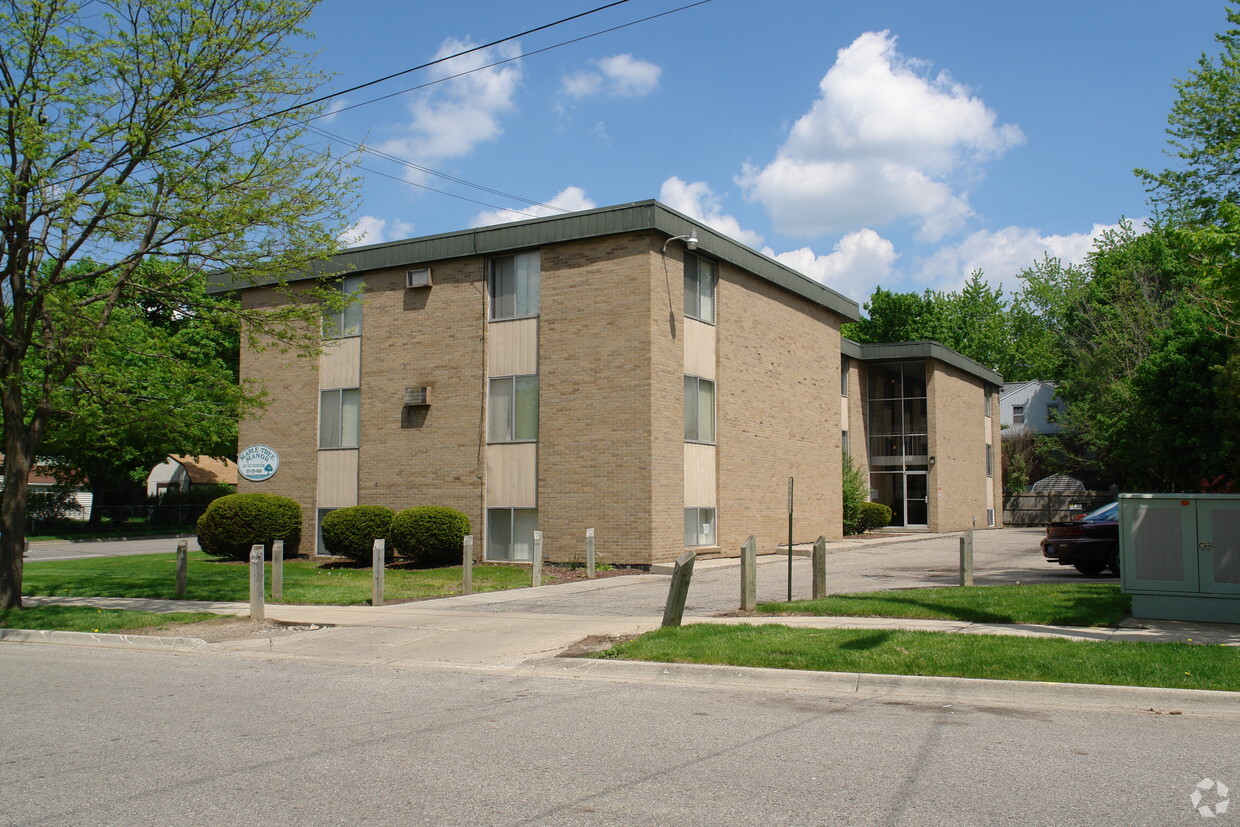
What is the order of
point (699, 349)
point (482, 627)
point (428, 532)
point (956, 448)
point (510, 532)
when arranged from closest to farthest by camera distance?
point (482, 627) < point (428, 532) < point (510, 532) < point (699, 349) < point (956, 448)

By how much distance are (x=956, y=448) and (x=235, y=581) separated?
3111cm

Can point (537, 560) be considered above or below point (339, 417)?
below

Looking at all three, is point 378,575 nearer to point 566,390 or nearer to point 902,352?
point 566,390

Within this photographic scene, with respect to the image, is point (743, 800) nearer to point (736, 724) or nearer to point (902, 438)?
point (736, 724)

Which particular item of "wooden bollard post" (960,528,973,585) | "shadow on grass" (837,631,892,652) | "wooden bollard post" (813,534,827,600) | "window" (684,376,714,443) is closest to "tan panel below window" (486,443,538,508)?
"window" (684,376,714,443)

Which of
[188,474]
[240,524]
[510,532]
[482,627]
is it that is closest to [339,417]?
[240,524]

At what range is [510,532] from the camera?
78.6 feet

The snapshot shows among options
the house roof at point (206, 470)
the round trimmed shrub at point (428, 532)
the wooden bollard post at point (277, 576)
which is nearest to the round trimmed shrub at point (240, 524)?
the round trimmed shrub at point (428, 532)

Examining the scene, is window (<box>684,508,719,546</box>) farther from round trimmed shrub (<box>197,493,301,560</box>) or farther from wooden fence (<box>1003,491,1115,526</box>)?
wooden fence (<box>1003,491,1115,526</box>)

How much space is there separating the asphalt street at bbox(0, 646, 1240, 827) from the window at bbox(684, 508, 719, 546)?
14.3 m

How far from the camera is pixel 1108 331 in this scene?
4769 cm

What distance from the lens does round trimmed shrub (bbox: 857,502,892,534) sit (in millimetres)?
38312

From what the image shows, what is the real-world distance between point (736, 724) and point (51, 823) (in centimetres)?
458

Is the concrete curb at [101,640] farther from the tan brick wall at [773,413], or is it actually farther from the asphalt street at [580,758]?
the tan brick wall at [773,413]
